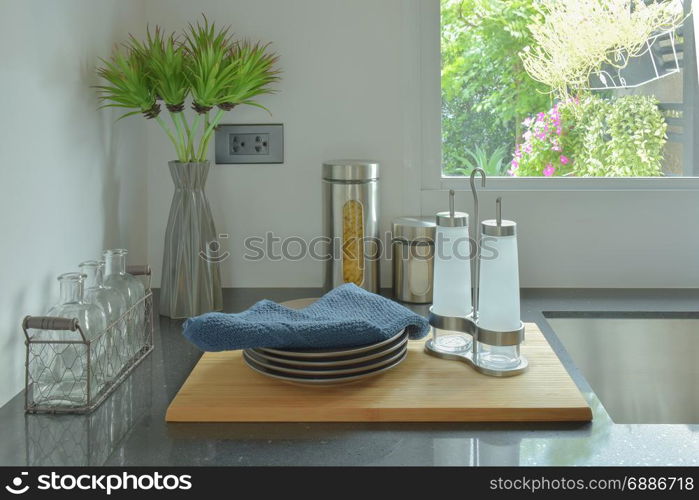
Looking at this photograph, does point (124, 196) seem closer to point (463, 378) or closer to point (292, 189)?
point (292, 189)

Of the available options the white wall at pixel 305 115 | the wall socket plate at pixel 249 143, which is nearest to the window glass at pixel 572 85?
the white wall at pixel 305 115

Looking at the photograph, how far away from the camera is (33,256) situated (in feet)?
4.09

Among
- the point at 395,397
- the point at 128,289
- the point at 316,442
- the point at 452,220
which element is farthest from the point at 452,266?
the point at 128,289

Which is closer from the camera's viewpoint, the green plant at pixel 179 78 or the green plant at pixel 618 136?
the green plant at pixel 179 78

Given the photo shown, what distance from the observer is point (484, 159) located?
1899mm

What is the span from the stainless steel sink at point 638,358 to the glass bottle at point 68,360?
3.03ft

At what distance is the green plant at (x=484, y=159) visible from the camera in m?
1.90

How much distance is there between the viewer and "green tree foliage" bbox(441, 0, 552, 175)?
187 centimetres

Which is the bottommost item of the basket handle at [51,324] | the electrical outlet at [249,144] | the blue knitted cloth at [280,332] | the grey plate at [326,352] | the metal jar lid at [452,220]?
the grey plate at [326,352]

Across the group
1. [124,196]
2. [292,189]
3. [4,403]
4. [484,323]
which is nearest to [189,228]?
[124,196]

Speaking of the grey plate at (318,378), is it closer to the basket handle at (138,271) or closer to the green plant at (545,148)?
the basket handle at (138,271)

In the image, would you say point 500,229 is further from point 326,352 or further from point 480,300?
point 326,352

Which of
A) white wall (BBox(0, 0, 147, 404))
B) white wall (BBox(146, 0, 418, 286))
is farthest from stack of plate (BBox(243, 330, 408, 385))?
white wall (BBox(146, 0, 418, 286))

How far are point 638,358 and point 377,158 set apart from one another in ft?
2.31
